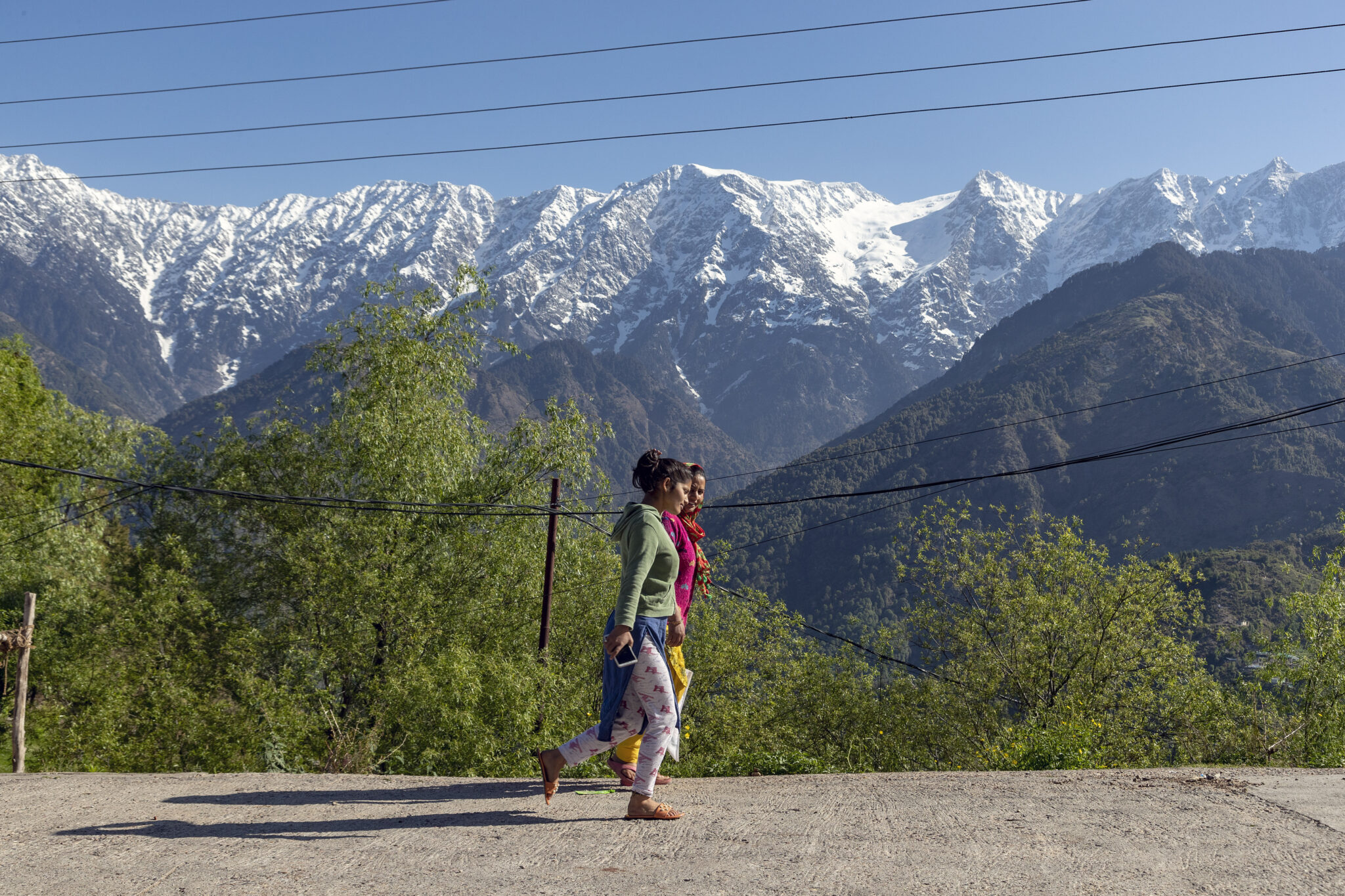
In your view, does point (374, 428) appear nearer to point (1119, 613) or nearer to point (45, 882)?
point (45, 882)

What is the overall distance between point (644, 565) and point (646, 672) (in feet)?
2.10

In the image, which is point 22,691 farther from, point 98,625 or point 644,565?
point 644,565

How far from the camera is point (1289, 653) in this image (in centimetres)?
1855

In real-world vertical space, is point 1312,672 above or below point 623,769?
below

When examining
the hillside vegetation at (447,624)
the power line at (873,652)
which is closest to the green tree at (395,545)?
the hillside vegetation at (447,624)

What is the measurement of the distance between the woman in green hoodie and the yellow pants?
260mm

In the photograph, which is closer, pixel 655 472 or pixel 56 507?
pixel 655 472

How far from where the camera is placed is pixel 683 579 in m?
5.70

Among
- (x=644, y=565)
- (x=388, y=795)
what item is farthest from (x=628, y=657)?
(x=388, y=795)

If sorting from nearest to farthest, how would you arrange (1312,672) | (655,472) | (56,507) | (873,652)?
(655,472)
(1312,672)
(873,652)
(56,507)

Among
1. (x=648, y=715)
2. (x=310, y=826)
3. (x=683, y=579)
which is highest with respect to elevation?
(x=683, y=579)

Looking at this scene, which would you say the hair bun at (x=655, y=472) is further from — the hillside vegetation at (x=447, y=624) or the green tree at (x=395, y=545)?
the green tree at (x=395, y=545)

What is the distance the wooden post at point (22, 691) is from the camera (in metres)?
11.7

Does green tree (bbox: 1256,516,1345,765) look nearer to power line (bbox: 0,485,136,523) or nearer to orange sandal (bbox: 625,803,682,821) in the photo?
orange sandal (bbox: 625,803,682,821)
